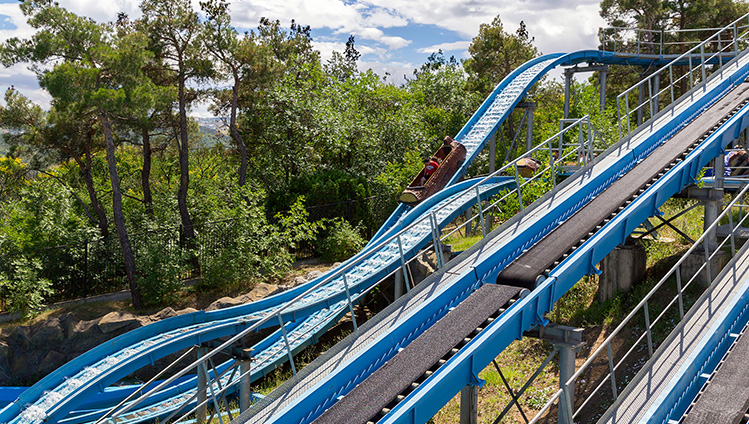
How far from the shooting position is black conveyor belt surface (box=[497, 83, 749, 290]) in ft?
25.8

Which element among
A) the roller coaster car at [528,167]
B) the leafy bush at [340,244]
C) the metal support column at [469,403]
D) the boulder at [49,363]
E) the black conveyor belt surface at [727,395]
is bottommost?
the boulder at [49,363]

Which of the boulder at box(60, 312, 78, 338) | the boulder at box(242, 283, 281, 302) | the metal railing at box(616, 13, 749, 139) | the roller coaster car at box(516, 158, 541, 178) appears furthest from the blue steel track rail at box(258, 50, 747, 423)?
the boulder at box(60, 312, 78, 338)

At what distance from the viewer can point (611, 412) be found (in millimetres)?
5715

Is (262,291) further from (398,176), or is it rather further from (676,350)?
(676,350)

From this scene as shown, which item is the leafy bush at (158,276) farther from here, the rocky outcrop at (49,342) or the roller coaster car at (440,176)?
the roller coaster car at (440,176)

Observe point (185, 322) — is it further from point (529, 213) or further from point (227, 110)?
point (227, 110)

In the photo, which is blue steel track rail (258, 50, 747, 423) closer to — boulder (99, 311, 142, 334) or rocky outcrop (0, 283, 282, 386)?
rocky outcrop (0, 283, 282, 386)

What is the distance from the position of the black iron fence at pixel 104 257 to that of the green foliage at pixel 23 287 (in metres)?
0.09

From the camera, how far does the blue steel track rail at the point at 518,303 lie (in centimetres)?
608

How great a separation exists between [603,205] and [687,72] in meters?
15.0

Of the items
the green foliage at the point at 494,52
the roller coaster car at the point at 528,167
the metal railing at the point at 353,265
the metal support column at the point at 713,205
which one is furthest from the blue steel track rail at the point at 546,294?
the green foliage at the point at 494,52

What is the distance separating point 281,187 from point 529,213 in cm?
1165

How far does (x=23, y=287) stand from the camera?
45.0 feet

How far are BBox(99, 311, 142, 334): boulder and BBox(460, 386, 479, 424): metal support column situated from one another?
818 centimetres
